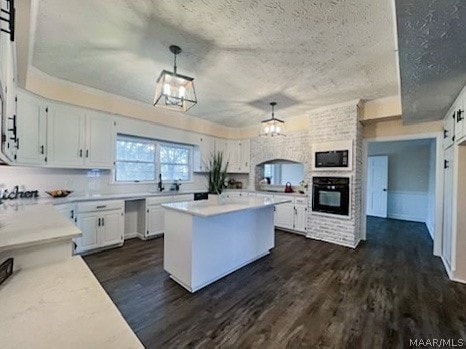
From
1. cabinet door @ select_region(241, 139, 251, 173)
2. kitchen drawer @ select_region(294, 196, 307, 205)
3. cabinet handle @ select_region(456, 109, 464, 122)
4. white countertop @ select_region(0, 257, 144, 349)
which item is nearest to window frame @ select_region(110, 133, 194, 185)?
cabinet door @ select_region(241, 139, 251, 173)

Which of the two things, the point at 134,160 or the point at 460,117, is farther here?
the point at 134,160

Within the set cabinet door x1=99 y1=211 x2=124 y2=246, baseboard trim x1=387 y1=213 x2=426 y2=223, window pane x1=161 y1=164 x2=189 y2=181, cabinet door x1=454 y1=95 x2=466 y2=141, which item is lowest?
baseboard trim x1=387 y1=213 x2=426 y2=223

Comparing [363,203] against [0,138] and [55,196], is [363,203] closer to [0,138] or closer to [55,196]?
[0,138]

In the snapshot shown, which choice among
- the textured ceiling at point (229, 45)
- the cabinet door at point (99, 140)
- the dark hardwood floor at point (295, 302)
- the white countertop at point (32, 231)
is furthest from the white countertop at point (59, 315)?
the cabinet door at point (99, 140)

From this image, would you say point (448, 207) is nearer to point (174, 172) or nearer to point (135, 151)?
point (174, 172)

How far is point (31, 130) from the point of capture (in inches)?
123

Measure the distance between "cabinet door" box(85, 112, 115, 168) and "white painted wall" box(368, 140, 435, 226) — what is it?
6934mm

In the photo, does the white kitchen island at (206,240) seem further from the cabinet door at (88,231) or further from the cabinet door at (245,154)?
the cabinet door at (245,154)

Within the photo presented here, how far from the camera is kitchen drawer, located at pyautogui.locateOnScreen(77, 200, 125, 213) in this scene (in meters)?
3.53

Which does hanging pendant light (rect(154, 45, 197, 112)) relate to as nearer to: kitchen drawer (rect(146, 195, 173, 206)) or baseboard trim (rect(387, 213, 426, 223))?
kitchen drawer (rect(146, 195, 173, 206))

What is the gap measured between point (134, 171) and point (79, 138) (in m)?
1.27

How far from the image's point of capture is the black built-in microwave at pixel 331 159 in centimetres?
429

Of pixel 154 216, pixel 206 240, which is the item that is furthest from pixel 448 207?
pixel 154 216

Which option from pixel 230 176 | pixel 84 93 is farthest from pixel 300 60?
pixel 230 176
